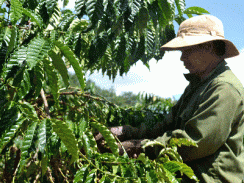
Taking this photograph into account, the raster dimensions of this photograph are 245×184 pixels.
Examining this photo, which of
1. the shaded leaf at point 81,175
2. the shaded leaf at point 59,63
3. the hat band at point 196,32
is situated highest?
the hat band at point 196,32

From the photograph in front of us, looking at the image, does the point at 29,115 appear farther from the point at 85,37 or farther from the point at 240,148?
the point at 240,148

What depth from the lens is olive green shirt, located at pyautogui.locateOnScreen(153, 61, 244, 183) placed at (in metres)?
1.37

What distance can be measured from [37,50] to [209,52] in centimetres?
97

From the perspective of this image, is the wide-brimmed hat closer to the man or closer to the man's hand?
the man

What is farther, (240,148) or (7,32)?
(240,148)

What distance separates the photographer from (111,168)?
1.38m

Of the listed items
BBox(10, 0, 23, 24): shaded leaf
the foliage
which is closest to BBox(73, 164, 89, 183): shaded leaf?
the foliage

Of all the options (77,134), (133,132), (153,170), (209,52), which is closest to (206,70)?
(209,52)

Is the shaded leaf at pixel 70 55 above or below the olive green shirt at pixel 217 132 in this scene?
above

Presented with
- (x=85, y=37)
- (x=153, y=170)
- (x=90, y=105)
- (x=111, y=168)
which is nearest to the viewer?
(x=153, y=170)

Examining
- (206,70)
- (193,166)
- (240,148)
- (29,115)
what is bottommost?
(193,166)

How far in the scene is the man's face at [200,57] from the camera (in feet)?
5.36

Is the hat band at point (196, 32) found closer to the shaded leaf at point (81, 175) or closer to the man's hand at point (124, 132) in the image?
the man's hand at point (124, 132)

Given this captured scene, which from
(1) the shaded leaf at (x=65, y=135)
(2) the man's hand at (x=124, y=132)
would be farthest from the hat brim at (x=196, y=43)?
(1) the shaded leaf at (x=65, y=135)
